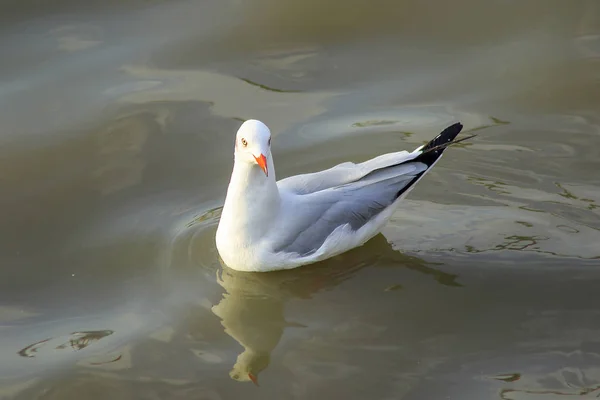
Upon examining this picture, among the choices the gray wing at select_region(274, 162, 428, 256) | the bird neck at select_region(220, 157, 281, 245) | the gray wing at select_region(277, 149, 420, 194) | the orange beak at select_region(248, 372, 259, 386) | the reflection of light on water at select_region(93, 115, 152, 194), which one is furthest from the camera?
the reflection of light on water at select_region(93, 115, 152, 194)

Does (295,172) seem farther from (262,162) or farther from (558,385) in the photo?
(558,385)

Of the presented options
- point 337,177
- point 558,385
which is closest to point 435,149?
point 337,177

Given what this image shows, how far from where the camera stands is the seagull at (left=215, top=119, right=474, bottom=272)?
232 inches

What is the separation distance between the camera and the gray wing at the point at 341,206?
19.6 ft

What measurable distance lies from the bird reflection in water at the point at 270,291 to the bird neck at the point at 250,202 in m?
0.28

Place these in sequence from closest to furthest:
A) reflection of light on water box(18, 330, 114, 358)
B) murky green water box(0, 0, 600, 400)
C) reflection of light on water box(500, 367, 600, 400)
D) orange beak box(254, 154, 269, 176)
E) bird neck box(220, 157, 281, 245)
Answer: reflection of light on water box(500, 367, 600, 400)
murky green water box(0, 0, 600, 400)
reflection of light on water box(18, 330, 114, 358)
orange beak box(254, 154, 269, 176)
bird neck box(220, 157, 281, 245)

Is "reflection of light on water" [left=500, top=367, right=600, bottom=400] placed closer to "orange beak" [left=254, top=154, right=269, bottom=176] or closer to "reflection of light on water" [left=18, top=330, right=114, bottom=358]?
"orange beak" [left=254, top=154, right=269, bottom=176]

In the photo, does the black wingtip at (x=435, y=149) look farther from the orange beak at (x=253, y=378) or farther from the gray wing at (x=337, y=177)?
the orange beak at (x=253, y=378)

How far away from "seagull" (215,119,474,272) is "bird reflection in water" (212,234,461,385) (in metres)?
0.08

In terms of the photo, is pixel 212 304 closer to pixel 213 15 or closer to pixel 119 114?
pixel 119 114

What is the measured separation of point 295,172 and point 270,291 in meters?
1.38

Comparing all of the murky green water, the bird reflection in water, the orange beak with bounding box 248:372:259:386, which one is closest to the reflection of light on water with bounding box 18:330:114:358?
the murky green water

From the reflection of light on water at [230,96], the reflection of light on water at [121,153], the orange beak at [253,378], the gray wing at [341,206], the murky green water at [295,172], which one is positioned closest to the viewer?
the orange beak at [253,378]

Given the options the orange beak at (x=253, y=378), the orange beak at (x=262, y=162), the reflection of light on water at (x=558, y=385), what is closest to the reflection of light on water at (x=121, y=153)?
the orange beak at (x=262, y=162)
